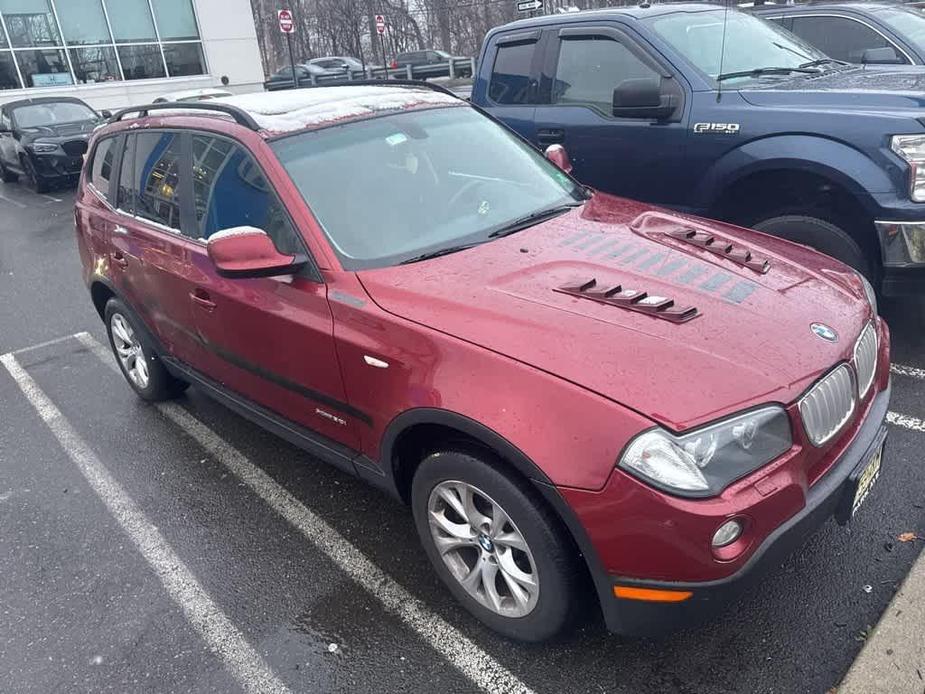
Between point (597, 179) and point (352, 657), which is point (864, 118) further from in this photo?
point (352, 657)

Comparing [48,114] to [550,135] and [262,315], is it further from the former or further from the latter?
[262,315]

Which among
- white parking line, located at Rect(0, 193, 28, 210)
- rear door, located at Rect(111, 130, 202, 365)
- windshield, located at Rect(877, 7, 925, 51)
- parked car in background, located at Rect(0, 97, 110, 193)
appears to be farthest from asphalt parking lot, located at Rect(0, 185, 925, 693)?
parked car in background, located at Rect(0, 97, 110, 193)

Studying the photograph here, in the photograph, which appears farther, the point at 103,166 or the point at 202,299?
the point at 103,166

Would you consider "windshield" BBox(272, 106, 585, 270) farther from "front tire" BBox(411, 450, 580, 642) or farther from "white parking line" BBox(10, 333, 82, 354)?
"white parking line" BBox(10, 333, 82, 354)

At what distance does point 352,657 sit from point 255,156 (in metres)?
1.99

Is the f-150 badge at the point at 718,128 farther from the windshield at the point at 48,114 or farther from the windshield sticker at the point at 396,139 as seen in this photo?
the windshield at the point at 48,114

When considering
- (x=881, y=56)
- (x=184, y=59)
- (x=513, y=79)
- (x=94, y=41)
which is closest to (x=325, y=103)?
(x=513, y=79)

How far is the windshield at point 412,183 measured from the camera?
9.20ft

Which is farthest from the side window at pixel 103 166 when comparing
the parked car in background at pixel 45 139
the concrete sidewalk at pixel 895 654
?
the parked car in background at pixel 45 139

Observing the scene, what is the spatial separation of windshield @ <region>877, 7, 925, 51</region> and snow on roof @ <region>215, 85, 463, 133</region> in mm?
5027

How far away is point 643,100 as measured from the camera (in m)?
4.32

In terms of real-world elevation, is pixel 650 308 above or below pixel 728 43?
below

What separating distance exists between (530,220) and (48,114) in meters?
13.7

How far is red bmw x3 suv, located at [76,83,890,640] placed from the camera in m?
1.93
